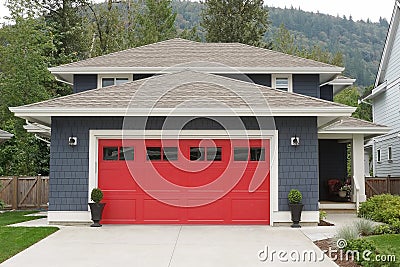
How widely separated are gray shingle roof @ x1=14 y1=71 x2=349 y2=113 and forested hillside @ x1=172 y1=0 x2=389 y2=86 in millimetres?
44238

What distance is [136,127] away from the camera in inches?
507

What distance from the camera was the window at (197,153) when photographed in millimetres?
12977

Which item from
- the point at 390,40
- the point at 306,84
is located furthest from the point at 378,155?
the point at 306,84

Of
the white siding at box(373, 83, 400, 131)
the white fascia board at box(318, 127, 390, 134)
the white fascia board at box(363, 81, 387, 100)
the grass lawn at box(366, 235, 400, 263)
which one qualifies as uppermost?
the white fascia board at box(363, 81, 387, 100)

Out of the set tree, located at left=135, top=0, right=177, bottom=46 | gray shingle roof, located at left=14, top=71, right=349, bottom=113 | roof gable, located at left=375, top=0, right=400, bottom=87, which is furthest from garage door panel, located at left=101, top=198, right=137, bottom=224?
tree, located at left=135, top=0, right=177, bottom=46

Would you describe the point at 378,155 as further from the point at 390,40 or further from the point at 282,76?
the point at 282,76

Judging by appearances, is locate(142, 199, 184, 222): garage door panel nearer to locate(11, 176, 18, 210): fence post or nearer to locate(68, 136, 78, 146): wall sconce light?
locate(68, 136, 78, 146): wall sconce light

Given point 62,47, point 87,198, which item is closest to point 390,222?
point 87,198

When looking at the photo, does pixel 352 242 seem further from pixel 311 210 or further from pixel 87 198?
pixel 87 198

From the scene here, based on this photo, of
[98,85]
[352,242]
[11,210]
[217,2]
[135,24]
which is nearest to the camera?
[352,242]

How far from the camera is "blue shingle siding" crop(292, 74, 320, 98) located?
17.0 metres

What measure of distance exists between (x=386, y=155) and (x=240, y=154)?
14.0m

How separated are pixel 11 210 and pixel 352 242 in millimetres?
13899

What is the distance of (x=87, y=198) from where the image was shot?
12789 millimetres
